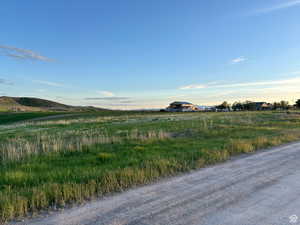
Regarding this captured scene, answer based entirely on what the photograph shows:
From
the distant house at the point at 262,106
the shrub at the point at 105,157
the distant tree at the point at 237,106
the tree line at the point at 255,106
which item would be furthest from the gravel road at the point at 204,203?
the distant house at the point at 262,106

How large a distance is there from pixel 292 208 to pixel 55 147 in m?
9.64

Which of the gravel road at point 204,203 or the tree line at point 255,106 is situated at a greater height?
the tree line at point 255,106

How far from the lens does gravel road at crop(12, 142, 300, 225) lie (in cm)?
329

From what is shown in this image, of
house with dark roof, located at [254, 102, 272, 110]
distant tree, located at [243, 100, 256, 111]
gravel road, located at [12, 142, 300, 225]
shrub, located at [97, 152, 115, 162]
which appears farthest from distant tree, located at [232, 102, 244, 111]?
gravel road, located at [12, 142, 300, 225]

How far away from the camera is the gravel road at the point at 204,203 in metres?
3.29

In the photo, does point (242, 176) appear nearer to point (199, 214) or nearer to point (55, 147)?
point (199, 214)

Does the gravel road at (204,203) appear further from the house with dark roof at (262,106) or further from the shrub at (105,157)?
the house with dark roof at (262,106)

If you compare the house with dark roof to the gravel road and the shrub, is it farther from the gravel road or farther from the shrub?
the gravel road

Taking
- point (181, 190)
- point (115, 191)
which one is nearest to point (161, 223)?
point (181, 190)

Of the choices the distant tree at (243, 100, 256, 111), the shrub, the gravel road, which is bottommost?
the shrub

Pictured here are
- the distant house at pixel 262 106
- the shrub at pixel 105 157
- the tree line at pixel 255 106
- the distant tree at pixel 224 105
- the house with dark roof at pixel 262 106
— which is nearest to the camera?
the shrub at pixel 105 157

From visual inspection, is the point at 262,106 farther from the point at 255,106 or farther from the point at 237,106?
the point at 237,106

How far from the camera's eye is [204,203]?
3.88 meters

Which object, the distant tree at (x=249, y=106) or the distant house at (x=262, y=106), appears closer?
the distant tree at (x=249, y=106)
